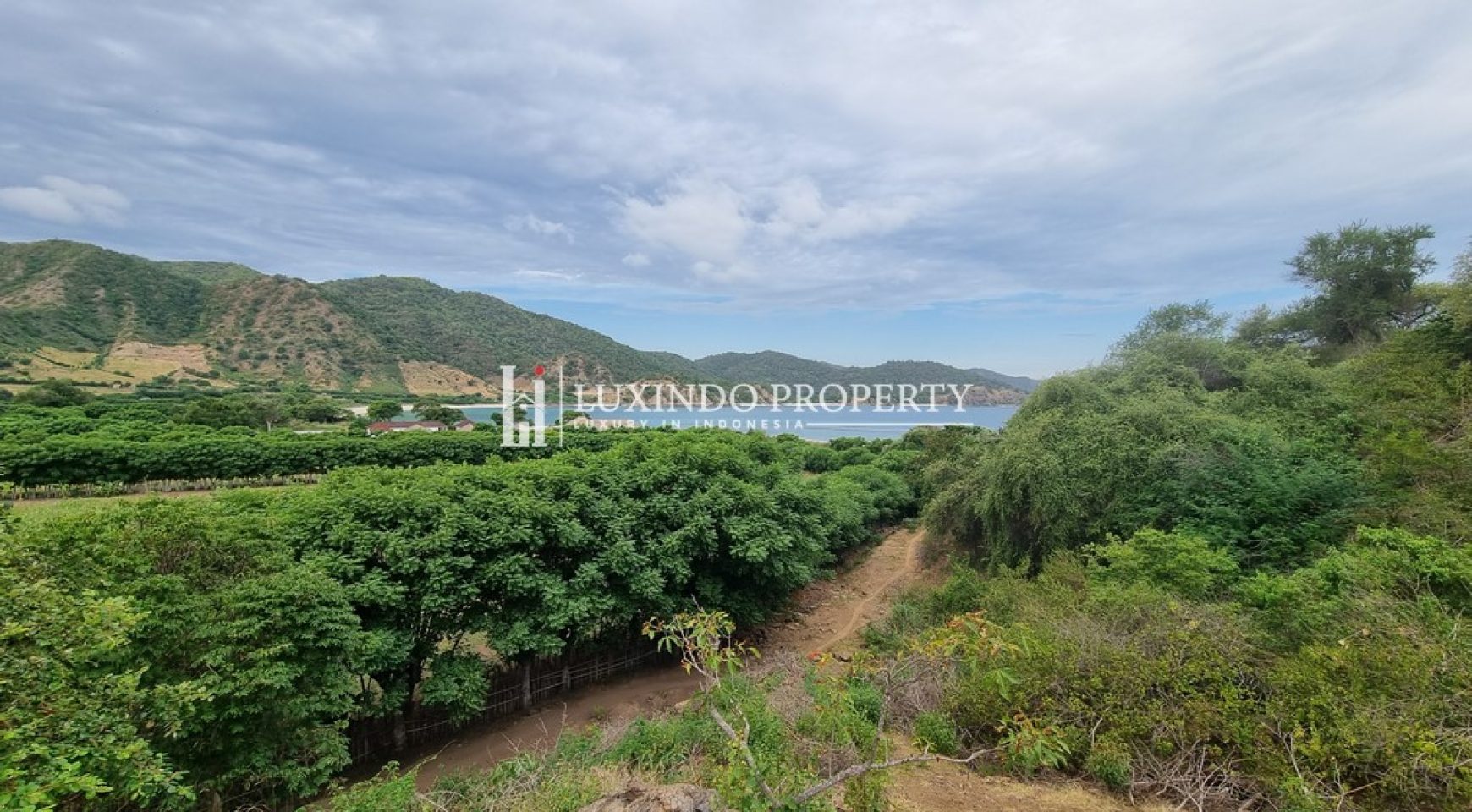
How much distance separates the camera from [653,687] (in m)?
11.1

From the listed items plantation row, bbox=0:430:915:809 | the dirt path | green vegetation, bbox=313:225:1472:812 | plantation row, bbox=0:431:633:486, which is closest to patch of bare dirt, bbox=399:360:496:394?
plantation row, bbox=0:431:633:486

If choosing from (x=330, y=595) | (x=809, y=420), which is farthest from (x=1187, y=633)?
(x=809, y=420)

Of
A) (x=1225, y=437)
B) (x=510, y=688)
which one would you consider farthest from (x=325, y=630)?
(x=1225, y=437)

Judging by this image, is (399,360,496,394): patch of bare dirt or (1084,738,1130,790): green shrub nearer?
(1084,738,1130,790): green shrub

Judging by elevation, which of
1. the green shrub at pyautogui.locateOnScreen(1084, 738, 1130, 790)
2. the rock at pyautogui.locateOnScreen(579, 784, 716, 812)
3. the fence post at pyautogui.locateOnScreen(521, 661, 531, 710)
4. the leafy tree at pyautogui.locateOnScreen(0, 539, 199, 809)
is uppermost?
the leafy tree at pyautogui.locateOnScreen(0, 539, 199, 809)

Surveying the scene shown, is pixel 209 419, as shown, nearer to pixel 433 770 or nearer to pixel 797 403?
pixel 797 403

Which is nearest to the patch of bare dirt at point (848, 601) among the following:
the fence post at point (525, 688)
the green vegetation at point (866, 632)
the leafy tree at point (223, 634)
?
the green vegetation at point (866, 632)

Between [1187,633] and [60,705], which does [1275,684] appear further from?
[60,705]

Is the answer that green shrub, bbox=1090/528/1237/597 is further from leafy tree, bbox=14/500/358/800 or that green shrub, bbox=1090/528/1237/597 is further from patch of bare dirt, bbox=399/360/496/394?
patch of bare dirt, bbox=399/360/496/394

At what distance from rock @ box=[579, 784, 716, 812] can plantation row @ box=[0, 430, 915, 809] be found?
2.47 m

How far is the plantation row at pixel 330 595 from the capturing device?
338 centimetres

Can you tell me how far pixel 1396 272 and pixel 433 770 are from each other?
30238 millimetres

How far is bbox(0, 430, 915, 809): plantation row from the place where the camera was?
133 inches

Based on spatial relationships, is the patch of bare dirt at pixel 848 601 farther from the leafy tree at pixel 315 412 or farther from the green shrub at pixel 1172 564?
the leafy tree at pixel 315 412
